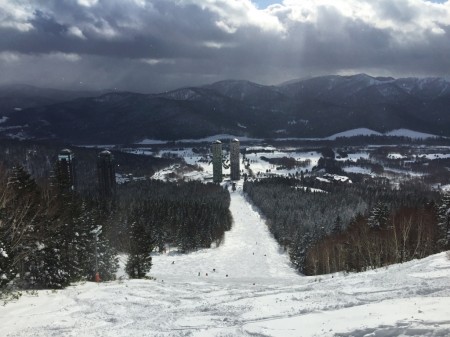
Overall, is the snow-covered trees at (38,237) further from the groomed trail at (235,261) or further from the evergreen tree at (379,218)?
the evergreen tree at (379,218)

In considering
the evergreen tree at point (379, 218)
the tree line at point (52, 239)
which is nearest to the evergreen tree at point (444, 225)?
the evergreen tree at point (379, 218)

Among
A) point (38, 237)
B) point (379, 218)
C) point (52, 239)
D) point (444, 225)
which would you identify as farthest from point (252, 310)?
point (379, 218)

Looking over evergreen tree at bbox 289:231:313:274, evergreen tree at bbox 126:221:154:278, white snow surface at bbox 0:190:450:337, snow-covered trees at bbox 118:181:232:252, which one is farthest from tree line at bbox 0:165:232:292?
evergreen tree at bbox 289:231:313:274

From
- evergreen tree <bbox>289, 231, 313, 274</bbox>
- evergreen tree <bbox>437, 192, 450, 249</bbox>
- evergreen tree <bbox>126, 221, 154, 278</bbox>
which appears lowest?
evergreen tree <bbox>289, 231, 313, 274</bbox>

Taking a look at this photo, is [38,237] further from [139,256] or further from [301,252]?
[301,252]

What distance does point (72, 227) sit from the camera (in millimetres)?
48750

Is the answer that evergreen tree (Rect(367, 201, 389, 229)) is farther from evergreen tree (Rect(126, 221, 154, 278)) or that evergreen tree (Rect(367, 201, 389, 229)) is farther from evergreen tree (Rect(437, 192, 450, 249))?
evergreen tree (Rect(126, 221, 154, 278))

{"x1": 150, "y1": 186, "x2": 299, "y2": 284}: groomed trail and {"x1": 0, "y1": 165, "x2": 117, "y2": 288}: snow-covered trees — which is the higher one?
{"x1": 0, "y1": 165, "x2": 117, "y2": 288}: snow-covered trees

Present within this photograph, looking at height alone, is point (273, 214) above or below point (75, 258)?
below

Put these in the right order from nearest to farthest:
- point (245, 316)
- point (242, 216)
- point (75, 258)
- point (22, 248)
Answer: point (245, 316), point (22, 248), point (75, 258), point (242, 216)

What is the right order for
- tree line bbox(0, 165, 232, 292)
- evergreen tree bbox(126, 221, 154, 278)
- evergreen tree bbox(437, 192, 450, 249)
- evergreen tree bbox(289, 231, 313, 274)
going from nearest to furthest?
tree line bbox(0, 165, 232, 292)
evergreen tree bbox(437, 192, 450, 249)
evergreen tree bbox(126, 221, 154, 278)
evergreen tree bbox(289, 231, 313, 274)

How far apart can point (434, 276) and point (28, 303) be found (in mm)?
25588

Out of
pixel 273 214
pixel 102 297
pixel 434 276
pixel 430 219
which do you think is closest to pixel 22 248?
pixel 102 297

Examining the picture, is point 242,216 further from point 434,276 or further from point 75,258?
point 434,276
